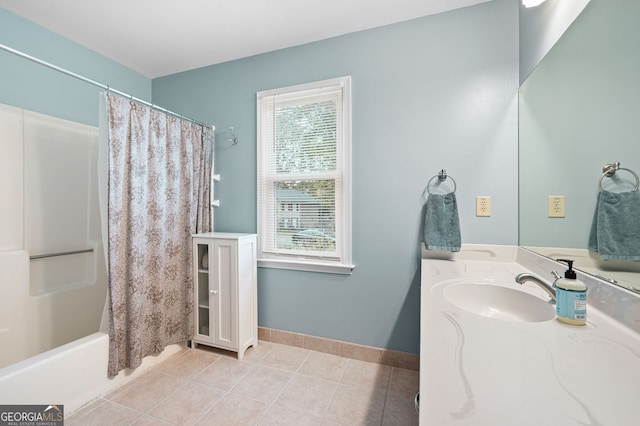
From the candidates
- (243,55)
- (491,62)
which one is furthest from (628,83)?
(243,55)

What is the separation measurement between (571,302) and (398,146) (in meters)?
1.30

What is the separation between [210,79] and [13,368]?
2352mm

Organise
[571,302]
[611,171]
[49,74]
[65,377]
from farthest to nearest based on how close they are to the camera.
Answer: [49,74], [65,377], [611,171], [571,302]

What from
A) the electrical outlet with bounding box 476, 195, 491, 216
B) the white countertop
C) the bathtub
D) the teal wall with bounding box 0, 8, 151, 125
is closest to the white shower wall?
the teal wall with bounding box 0, 8, 151, 125

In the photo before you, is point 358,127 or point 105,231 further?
point 358,127

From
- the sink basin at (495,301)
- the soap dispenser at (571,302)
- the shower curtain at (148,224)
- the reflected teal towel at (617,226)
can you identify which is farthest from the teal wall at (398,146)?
the soap dispenser at (571,302)

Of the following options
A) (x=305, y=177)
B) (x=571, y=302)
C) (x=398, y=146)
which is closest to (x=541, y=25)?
(x=398, y=146)

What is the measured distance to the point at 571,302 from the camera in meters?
0.78

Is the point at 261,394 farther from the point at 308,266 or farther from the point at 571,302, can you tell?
the point at 571,302

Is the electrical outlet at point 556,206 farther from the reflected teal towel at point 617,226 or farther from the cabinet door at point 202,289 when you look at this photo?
the cabinet door at point 202,289

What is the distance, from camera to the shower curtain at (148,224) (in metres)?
1.55

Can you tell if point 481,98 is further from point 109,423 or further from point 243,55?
point 109,423

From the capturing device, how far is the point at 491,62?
1.64 metres

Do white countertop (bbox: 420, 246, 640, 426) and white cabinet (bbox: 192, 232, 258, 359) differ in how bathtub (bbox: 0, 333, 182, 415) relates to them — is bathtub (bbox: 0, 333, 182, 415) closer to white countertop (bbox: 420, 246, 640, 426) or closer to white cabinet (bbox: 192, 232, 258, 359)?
white cabinet (bbox: 192, 232, 258, 359)
